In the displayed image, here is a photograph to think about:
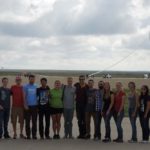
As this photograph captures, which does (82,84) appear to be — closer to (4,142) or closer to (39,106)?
(39,106)

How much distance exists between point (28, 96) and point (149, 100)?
3357 mm

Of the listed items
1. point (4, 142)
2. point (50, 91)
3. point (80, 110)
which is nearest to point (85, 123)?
point (80, 110)

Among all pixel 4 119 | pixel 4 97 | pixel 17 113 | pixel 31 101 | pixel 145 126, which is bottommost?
pixel 145 126

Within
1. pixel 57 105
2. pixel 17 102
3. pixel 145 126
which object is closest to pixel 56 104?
pixel 57 105

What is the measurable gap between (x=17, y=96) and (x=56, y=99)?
43.4 inches

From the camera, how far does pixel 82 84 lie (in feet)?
49.2

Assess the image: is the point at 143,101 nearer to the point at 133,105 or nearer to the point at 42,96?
the point at 133,105

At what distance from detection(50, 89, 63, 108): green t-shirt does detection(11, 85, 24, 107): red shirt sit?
85 centimetres

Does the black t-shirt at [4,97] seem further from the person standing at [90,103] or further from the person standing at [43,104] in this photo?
the person standing at [90,103]

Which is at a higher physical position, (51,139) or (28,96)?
(28,96)

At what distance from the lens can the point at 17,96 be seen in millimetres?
14820

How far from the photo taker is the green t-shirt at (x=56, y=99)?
14.8 metres

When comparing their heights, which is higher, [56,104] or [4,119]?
[56,104]

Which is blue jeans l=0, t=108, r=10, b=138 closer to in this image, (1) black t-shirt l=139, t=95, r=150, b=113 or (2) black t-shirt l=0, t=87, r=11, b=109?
(2) black t-shirt l=0, t=87, r=11, b=109
